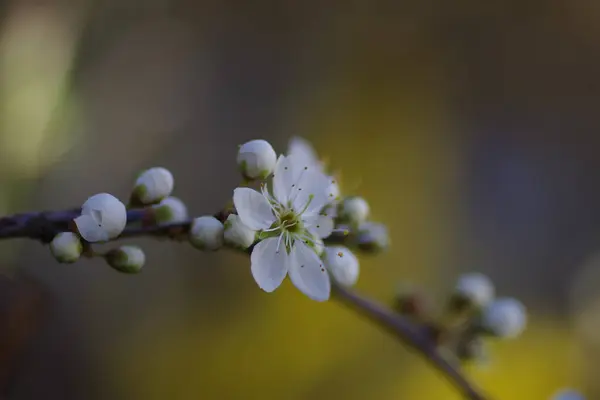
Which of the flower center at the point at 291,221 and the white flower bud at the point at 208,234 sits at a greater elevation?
the flower center at the point at 291,221

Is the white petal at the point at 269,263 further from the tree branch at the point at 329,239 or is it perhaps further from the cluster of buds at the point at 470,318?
the cluster of buds at the point at 470,318

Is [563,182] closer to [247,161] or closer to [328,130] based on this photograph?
[328,130]

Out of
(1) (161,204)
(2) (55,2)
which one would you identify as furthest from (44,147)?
(1) (161,204)

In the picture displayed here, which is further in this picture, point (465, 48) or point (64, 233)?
point (465, 48)

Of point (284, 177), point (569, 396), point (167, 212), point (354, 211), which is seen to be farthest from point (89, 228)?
point (569, 396)

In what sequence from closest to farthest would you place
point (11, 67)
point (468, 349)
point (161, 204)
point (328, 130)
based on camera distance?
point (161, 204), point (468, 349), point (11, 67), point (328, 130)

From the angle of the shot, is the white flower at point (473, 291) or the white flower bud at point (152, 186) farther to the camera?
the white flower at point (473, 291)

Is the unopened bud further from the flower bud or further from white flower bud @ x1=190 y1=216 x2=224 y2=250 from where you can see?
white flower bud @ x1=190 y1=216 x2=224 y2=250

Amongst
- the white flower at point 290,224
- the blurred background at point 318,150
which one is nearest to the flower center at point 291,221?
the white flower at point 290,224
